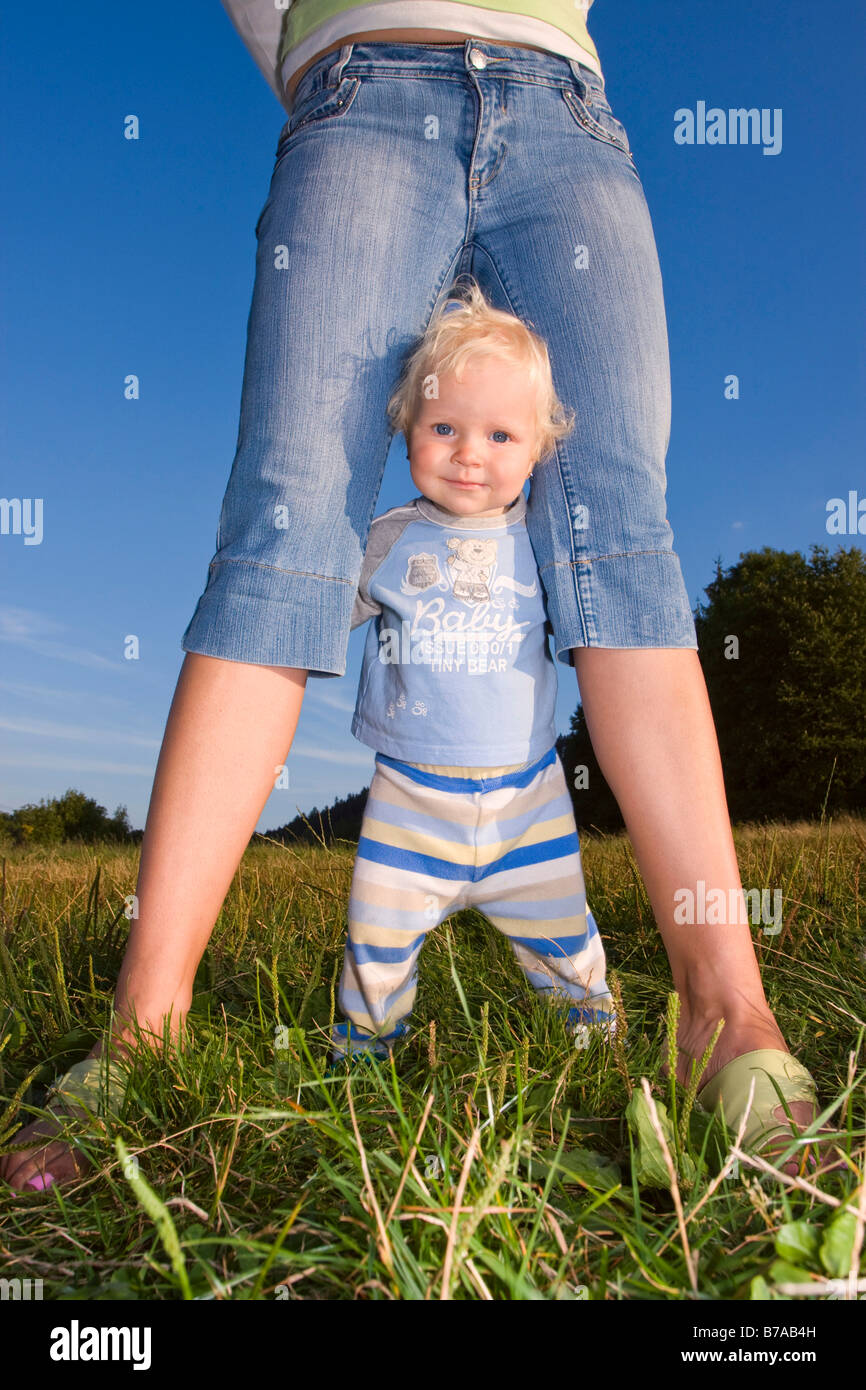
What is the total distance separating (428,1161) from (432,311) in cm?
160

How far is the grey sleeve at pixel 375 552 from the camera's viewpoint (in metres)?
1.91

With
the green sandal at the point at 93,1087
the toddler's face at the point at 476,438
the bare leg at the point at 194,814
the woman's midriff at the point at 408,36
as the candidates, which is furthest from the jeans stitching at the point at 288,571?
the woman's midriff at the point at 408,36

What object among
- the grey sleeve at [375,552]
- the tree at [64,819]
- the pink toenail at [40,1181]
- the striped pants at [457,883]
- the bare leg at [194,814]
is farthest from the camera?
the tree at [64,819]

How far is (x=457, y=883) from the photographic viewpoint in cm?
184

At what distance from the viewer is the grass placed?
0.88m

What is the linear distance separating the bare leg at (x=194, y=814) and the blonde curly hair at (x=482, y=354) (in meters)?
0.72

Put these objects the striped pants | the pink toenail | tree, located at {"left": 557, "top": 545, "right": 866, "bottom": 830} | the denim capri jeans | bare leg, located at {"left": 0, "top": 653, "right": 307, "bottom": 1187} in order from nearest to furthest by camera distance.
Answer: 1. the pink toenail
2. bare leg, located at {"left": 0, "top": 653, "right": 307, "bottom": 1187}
3. the denim capri jeans
4. the striped pants
5. tree, located at {"left": 557, "top": 545, "right": 866, "bottom": 830}

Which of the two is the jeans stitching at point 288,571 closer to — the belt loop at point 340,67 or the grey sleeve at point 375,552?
the grey sleeve at point 375,552

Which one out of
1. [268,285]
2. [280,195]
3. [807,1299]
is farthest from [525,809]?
[280,195]

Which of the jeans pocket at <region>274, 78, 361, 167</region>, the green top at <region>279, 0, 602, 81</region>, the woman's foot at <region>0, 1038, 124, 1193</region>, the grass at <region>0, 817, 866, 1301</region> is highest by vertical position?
the green top at <region>279, 0, 602, 81</region>

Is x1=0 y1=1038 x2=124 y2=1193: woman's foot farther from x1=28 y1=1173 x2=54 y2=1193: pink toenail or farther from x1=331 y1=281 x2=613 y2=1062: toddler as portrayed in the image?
x1=331 y1=281 x2=613 y2=1062: toddler

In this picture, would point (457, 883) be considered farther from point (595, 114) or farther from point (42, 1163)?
point (595, 114)

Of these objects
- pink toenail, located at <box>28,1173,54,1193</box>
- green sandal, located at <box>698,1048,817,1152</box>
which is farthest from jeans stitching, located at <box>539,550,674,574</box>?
pink toenail, located at <box>28,1173,54,1193</box>

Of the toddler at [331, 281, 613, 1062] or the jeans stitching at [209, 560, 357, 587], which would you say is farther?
the toddler at [331, 281, 613, 1062]
